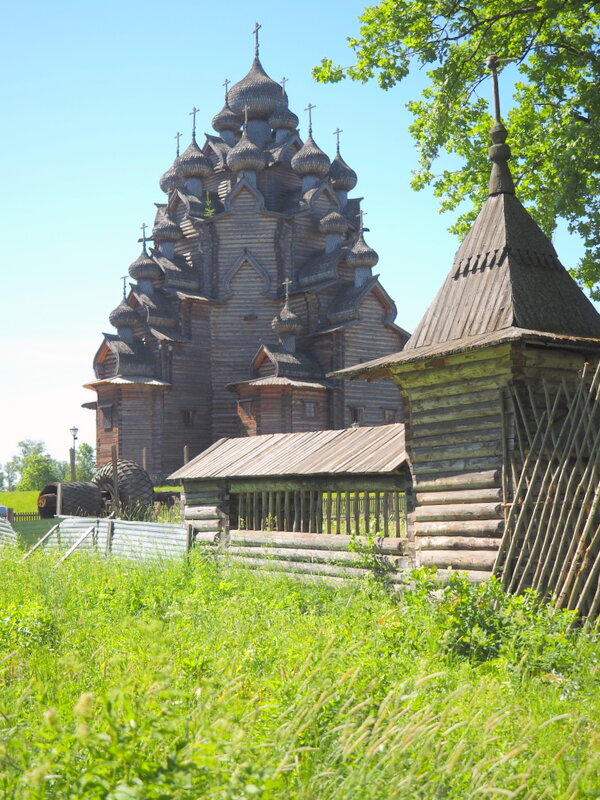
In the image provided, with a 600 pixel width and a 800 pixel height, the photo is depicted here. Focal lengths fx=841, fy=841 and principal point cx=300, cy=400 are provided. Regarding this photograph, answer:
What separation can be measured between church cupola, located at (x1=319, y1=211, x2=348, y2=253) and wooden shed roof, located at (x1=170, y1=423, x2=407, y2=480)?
21.6 metres

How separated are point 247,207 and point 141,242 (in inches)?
193

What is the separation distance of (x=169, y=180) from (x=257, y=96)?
566 cm

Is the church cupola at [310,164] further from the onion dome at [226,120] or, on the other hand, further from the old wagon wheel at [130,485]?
the old wagon wheel at [130,485]

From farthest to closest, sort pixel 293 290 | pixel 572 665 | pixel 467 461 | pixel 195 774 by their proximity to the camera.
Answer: pixel 293 290, pixel 467 461, pixel 572 665, pixel 195 774

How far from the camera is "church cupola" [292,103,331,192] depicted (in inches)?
1426

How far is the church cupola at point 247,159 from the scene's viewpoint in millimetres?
35812

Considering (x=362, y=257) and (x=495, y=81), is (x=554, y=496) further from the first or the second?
(x=362, y=257)

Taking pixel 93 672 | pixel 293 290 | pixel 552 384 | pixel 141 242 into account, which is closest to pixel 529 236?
pixel 552 384

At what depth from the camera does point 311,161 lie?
3619cm

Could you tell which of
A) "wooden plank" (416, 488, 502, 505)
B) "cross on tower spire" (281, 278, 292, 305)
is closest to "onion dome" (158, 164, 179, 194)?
"cross on tower spire" (281, 278, 292, 305)

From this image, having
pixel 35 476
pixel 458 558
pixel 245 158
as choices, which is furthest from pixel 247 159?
pixel 35 476

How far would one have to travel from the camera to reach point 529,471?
349 inches

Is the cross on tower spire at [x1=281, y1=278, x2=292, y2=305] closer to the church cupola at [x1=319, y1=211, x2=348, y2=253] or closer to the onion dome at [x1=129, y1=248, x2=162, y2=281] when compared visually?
the church cupola at [x1=319, y1=211, x2=348, y2=253]

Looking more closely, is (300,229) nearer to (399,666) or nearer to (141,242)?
(141,242)
